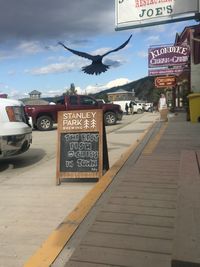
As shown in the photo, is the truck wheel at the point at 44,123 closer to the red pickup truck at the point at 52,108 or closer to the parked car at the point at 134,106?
the red pickup truck at the point at 52,108

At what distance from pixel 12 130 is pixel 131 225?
6.09 metres

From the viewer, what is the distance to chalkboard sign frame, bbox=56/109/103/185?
8070mm

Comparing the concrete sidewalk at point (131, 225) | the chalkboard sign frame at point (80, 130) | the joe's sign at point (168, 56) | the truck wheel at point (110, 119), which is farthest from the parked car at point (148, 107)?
the concrete sidewalk at point (131, 225)

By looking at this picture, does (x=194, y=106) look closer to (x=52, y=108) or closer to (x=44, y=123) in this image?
(x=52, y=108)

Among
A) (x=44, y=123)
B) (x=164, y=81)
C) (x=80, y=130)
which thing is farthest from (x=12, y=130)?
(x=164, y=81)

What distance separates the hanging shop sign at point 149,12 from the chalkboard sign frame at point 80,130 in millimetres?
4313

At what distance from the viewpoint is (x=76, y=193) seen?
7441 millimetres

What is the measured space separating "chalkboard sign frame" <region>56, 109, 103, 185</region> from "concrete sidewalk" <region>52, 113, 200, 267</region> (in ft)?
2.56

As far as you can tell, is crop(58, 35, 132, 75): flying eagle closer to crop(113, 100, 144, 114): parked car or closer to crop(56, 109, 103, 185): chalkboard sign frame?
crop(56, 109, 103, 185): chalkboard sign frame

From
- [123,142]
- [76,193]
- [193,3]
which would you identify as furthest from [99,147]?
[123,142]

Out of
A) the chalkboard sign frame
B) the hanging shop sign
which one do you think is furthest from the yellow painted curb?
the hanging shop sign

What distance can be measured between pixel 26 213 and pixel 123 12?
7978 mm

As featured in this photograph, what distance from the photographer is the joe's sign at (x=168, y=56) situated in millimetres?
26344

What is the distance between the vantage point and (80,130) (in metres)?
8.16
